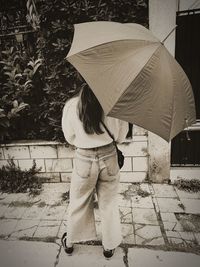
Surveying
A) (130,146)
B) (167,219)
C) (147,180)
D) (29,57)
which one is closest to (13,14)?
(29,57)

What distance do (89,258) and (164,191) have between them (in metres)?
1.85

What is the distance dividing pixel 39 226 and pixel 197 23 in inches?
149

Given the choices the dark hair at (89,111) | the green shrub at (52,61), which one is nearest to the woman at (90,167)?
the dark hair at (89,111)

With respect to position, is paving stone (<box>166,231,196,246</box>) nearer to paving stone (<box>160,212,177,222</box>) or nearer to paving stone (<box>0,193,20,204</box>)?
paving stone (<box>160,212,177,222</box>)

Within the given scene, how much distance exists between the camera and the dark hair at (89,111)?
254cm

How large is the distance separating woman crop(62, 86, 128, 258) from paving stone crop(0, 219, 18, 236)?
1017 millimetres

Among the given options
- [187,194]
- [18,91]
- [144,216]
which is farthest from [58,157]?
[187,194]

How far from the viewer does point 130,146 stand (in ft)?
15.6

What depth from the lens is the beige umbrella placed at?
2145 mm

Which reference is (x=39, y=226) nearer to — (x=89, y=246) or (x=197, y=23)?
(x=89, y=246)

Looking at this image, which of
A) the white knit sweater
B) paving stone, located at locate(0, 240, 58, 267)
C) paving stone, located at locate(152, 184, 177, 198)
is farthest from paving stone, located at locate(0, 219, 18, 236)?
paving stone, located at locate(152, 184, 177, 198)

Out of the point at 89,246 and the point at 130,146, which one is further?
the point at 130,146

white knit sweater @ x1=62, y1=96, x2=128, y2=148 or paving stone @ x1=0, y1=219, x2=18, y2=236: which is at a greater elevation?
white knit sweater @ x1=62, y1=96, x2=128, y2=148

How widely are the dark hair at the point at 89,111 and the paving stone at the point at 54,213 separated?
6.57 ft
